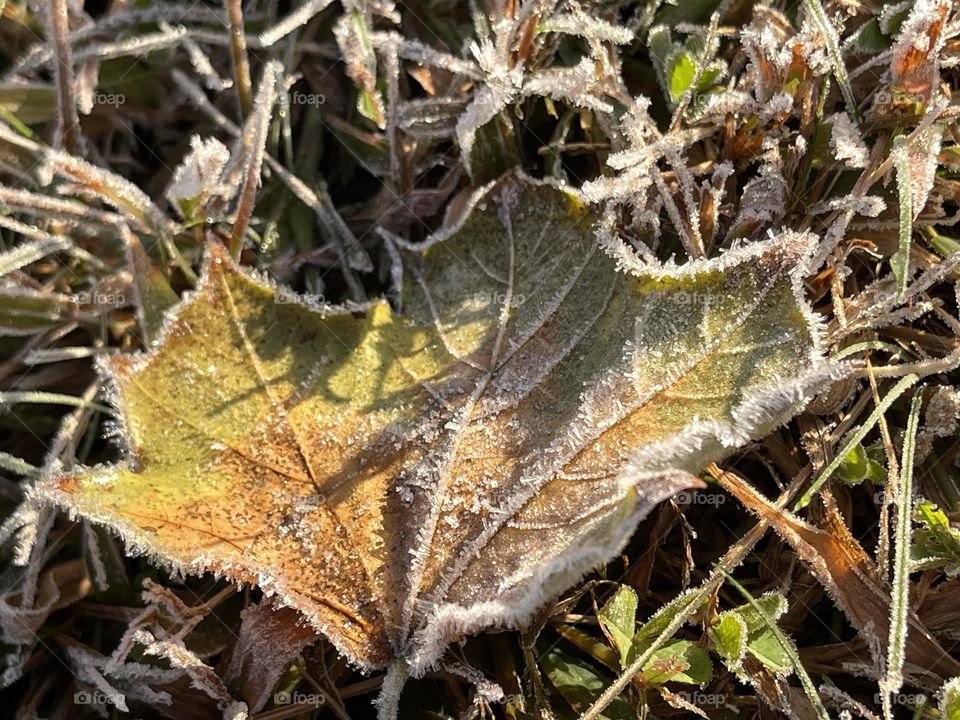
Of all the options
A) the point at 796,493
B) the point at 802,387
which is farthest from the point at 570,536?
the point at 796,493

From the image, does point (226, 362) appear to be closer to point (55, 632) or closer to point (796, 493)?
point (55, 632)

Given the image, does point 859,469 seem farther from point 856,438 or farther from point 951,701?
point 951,701

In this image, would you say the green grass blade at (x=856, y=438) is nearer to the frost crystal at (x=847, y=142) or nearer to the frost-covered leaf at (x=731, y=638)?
the frost-covered leaf at (x=731, y=638)

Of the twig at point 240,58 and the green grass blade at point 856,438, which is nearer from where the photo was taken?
the green grass blade at point 856,438

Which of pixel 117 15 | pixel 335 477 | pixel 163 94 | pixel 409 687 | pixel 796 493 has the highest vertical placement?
pixel 117 15

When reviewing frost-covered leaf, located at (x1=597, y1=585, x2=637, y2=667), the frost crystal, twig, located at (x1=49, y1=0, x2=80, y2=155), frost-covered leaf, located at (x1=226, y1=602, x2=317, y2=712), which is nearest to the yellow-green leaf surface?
frost-covered leaf, located at (x1=226, y1=602, x2=317, y2=712)

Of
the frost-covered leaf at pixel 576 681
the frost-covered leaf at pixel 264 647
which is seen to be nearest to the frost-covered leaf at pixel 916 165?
the frost-covered leaf at pixel 576 681

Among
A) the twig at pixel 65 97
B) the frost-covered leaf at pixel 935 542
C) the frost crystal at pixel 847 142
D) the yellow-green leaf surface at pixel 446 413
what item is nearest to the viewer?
the yellow-green leaf surface at pixel 446 413
